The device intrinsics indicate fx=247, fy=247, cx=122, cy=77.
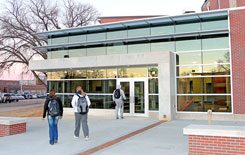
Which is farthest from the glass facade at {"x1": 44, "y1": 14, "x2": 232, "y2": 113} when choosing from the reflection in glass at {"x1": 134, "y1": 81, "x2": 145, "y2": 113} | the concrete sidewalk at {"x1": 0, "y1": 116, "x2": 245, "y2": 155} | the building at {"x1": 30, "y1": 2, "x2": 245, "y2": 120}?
the concrete sidewalk at {"x1": 0, "y1": 116, "x2": 245, "y2": 155}

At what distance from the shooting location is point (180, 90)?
14.6 meters

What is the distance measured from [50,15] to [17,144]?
87.2 feet

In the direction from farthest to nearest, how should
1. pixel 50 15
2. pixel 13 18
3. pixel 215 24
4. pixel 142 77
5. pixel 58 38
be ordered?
pixel 50 15 < pixel 13 18 < pixel 58 38 < pixel 142 77 < pixel 215 24

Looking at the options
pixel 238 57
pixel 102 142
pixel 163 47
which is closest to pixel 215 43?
pixel 238 57

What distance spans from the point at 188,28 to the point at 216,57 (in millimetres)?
2436

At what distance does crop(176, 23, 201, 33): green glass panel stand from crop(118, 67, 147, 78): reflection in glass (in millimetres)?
3158

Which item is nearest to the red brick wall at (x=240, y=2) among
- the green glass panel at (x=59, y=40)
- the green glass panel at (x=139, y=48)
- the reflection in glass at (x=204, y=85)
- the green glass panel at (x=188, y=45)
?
the green glass panel at (x=188, y=45)

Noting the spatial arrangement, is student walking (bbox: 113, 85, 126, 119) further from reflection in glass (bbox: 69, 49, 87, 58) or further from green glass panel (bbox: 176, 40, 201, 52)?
reflection in glass (bbox: 69, 49, 87, 58)

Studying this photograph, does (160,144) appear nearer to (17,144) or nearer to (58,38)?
(17,144)

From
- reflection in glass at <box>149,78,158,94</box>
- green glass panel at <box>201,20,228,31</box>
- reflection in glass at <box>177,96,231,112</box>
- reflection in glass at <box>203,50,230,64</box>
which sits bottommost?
reflection in glass at <box>177,96,231,112</box>

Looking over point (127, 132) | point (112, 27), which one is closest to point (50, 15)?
point (112, 27)

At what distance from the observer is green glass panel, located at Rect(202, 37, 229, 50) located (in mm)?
13797

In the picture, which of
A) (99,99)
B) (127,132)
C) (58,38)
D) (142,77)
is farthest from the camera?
(58,38)

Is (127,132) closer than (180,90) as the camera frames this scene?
Yes
